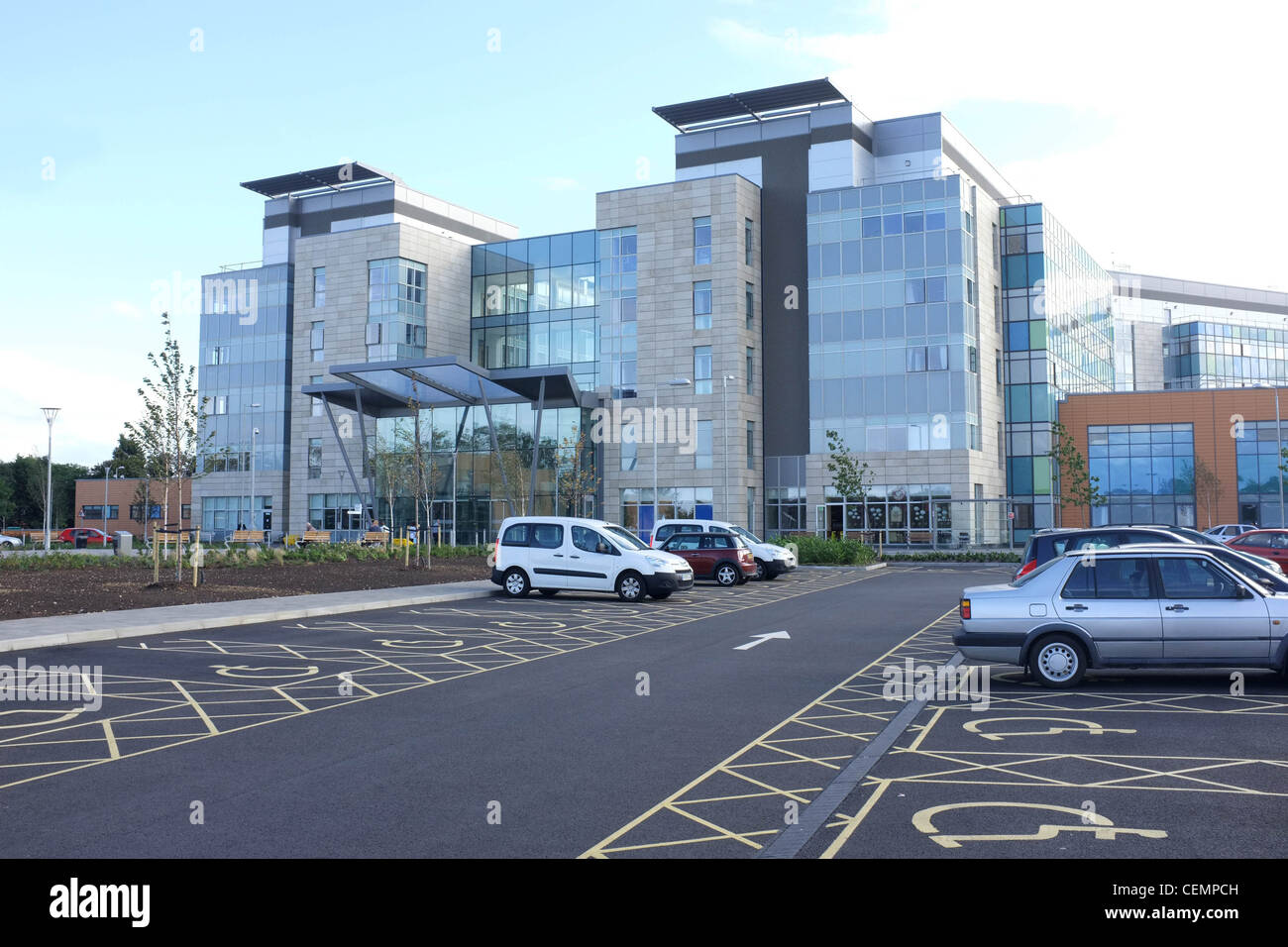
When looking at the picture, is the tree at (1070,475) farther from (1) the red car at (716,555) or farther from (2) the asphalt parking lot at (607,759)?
(2) the asphalt parking lot at (607,759)

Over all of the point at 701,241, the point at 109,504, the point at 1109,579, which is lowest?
the point at 1109,579

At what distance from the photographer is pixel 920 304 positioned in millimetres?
57969

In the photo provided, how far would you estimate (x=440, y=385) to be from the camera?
4781 cm

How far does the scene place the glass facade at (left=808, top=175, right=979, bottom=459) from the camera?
57.2 m

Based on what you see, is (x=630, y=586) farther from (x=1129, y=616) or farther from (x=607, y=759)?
(x=607, y=759)

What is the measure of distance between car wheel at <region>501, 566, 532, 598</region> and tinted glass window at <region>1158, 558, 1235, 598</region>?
51.1 ft

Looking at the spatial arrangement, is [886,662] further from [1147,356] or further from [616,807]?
[1147,356]

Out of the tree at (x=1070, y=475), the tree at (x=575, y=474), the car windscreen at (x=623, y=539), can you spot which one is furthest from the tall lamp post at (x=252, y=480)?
the car windscreen at (x=623, y=539)

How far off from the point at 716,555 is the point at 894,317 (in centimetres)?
3271

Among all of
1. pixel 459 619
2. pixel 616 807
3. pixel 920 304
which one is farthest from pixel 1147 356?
pixel 616 807

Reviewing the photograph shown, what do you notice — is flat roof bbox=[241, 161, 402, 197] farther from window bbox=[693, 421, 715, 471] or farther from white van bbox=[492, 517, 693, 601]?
white van bbox=[492, 517, 693, 601]

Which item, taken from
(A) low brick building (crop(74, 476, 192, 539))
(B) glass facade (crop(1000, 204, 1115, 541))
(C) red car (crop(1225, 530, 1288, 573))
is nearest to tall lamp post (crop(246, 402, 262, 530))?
(A) low brick building (crop(74, 476, 192, 539))

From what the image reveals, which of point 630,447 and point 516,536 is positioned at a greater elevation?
point 630,447

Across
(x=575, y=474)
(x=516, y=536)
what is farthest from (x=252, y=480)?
(x=516, y=536)
